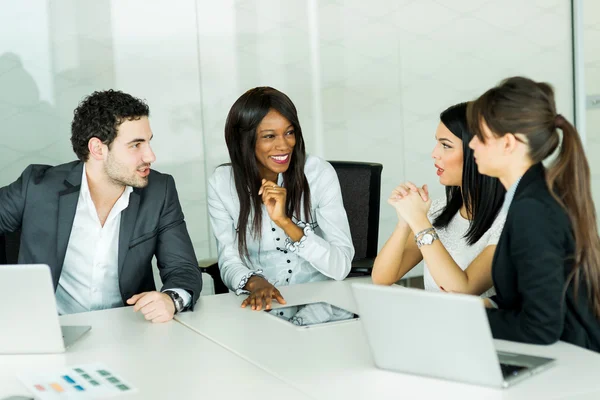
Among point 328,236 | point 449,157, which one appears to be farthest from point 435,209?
point 328,236

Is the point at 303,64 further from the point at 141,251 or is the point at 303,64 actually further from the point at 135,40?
the point at 141,251

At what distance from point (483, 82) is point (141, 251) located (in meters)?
3.35

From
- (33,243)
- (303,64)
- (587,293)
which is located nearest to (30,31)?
(303,64)

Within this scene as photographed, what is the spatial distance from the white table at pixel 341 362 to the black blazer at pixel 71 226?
40 cm

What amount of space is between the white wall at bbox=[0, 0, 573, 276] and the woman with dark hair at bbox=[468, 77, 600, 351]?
290 cm

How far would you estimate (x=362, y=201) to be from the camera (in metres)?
3.54

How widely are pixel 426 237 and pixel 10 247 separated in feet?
5.51

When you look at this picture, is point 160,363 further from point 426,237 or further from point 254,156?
point 254,156

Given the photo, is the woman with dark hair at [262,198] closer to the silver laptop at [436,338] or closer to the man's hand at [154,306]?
the man's hand at [154,306]

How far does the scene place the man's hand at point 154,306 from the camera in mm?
2389

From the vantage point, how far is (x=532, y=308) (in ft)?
6.14

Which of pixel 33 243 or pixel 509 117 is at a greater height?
pixel 509 117

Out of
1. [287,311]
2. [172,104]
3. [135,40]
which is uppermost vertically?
[135,40]

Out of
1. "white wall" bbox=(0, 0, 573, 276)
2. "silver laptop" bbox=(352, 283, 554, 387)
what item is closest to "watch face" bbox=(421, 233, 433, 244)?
"silver laptop" bbox=(352, 283, 554, 387)
